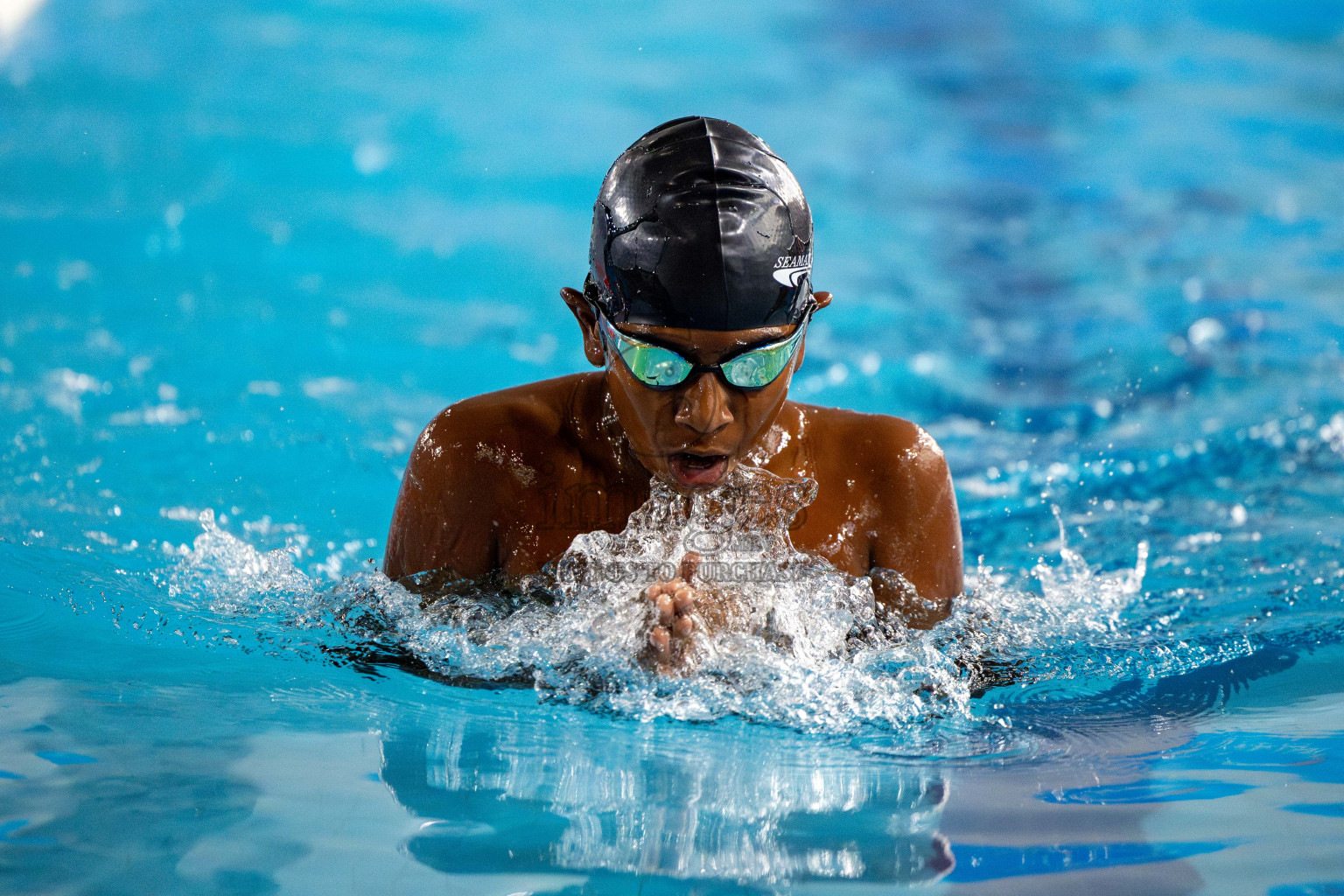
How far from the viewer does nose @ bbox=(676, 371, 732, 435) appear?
2008 millimetres

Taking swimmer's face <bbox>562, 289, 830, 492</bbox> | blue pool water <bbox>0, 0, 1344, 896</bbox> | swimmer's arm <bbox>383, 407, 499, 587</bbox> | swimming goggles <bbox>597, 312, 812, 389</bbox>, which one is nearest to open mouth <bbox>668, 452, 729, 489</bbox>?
swimmer's face <bbox>562, 289, 830, 492</bbox>

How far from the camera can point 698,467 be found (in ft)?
6.91

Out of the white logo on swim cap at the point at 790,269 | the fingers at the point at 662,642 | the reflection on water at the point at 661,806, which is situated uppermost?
the white logo on swim cap at the point at 790,269

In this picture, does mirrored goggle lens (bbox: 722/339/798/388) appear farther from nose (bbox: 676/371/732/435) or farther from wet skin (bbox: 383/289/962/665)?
wet skin (bbox: 383/289/962/665)

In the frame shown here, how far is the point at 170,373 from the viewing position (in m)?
4.71

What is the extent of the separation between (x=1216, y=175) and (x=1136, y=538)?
416cm

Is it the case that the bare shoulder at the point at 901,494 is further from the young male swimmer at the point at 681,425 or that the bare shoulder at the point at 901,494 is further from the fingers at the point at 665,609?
the fingers at the point at 665,609

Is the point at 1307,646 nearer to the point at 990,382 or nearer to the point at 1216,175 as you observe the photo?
the point at 990,382

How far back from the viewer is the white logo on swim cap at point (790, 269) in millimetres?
2059

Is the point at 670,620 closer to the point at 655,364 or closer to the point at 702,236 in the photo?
the point at 655,364

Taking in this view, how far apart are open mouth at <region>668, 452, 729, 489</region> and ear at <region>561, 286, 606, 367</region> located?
0.26m

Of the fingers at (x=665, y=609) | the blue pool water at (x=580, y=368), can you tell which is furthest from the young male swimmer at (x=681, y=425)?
the blue pool water at (x=580, y=368)

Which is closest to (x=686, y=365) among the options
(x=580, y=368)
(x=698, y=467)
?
(x=698, y=467)

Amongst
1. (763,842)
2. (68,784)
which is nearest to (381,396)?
(68,784)
